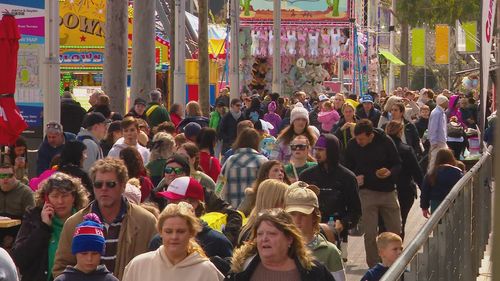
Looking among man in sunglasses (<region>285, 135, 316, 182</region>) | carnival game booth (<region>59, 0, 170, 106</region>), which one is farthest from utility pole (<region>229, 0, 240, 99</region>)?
man in sunglasses (<region>285, 135, 316, 182</region>)

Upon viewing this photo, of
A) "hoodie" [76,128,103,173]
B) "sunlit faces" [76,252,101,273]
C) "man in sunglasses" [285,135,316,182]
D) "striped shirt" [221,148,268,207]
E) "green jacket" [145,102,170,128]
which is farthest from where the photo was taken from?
"green jacket" [145,102,170,128]

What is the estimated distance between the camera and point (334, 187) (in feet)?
40.6

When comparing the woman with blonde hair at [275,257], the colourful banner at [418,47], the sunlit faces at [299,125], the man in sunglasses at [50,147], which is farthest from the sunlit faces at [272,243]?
the colourful banner at [418,47]

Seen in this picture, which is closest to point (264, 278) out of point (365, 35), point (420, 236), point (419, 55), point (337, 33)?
point (420, 236)

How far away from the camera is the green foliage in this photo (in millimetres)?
76250

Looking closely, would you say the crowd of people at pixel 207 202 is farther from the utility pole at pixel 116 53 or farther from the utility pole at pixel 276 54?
the utility pole at pixel 276 54

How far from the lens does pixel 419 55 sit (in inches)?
2928

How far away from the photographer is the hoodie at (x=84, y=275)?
25.0ft

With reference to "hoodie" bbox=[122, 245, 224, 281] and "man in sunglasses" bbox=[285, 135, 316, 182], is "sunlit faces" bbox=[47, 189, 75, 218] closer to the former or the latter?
"hoodie" bbox=[122, 245, 224, 281]

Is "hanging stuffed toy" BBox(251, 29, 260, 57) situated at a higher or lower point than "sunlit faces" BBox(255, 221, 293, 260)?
higher

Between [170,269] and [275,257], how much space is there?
728mm

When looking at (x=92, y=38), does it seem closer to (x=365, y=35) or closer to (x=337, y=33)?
(x=337, y=33)

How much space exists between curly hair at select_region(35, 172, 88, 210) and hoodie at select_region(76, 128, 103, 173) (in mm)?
4579

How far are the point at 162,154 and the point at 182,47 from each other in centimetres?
1777
